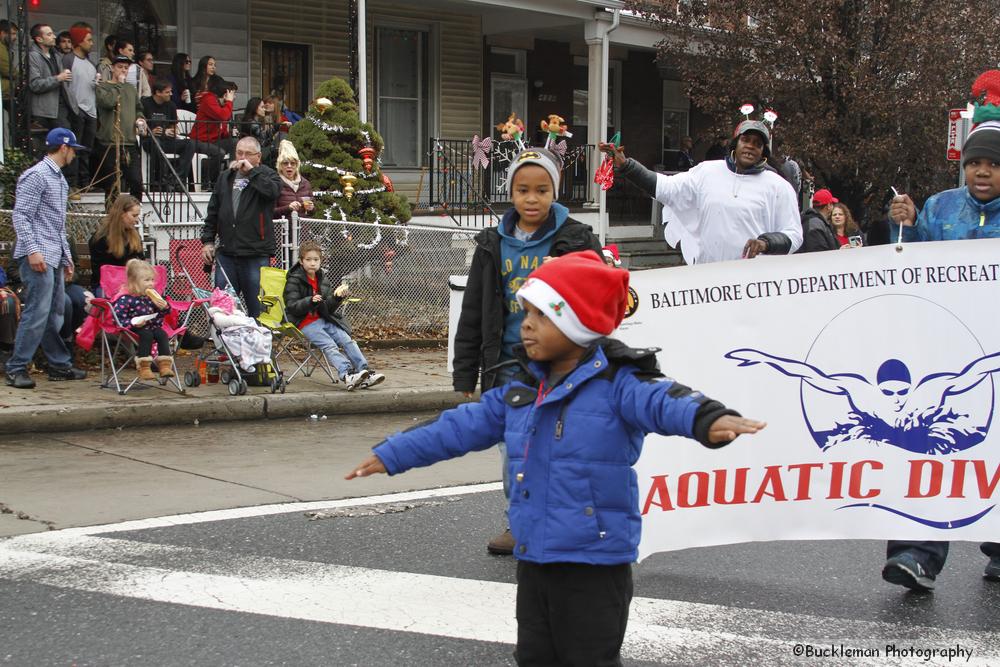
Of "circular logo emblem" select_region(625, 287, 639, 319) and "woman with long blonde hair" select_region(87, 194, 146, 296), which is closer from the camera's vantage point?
"circular logo emblem" select_region(625, 287, 639, 319)

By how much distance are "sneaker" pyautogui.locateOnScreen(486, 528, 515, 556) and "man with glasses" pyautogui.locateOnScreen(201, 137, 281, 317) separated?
19.0 ft

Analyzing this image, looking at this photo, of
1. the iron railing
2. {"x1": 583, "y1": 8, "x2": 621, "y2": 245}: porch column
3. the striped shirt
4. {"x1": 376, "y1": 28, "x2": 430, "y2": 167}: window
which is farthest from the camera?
{"x1": 376, "y1": 28, "x2": 430, "y2": 167}: window

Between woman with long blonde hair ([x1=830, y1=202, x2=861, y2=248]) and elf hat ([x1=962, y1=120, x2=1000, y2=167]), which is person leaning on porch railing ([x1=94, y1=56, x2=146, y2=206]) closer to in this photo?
woman with long blonde hair ([x1=830, y1=202, x2=861, y2=248])

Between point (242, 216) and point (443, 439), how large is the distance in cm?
780

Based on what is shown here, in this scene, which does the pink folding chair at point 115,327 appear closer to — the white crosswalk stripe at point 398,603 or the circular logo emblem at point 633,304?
the white crosswalk stripe at point 398,603

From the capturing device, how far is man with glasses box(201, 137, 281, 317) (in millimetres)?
11086

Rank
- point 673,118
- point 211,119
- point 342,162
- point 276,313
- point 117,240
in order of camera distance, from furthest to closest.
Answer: point 673,118 → point 211,119 → point 342,162 → point 276,313 → point 117,240

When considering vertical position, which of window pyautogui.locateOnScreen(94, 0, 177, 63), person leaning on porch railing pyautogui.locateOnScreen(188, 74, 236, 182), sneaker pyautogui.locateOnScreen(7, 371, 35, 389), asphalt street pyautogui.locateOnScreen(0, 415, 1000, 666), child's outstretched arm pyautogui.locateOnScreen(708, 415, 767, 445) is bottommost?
asphalt street pyautogui.locateOnScreen(0, 415, 1000, 666)

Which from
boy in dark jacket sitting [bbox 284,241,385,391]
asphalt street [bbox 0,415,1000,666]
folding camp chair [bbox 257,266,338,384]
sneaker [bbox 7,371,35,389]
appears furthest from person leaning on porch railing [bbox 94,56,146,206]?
asphalt street [bbox 0,415,1000,666]

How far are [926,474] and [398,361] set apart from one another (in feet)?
26.1

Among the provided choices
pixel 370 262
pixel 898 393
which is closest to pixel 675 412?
pixel 898 393

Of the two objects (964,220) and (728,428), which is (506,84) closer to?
(964,220)

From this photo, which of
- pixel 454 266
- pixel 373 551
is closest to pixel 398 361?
pixel 454 266

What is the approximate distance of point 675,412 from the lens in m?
3.39
